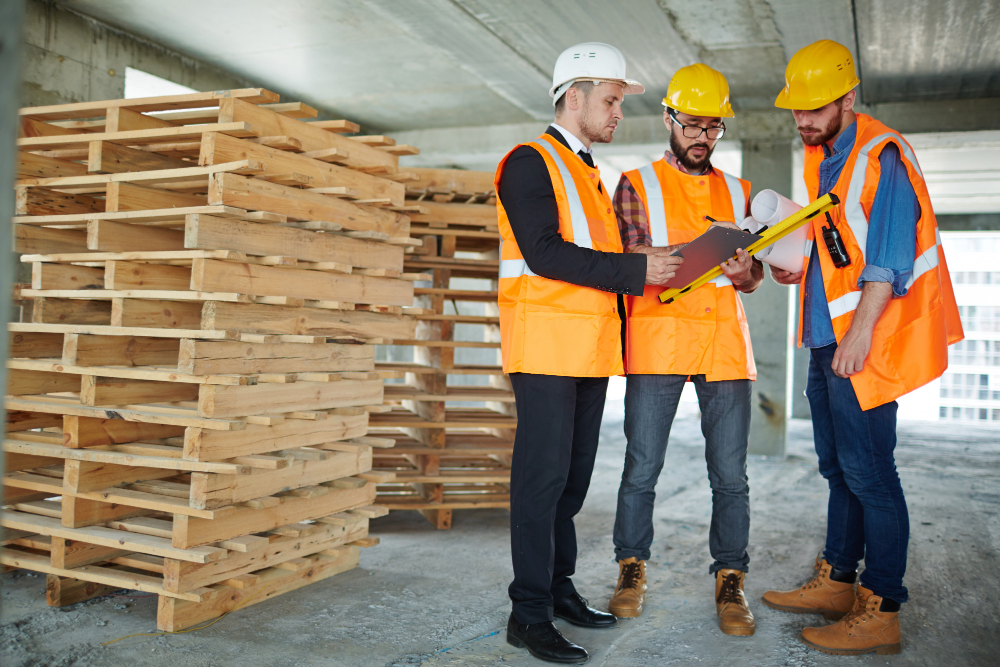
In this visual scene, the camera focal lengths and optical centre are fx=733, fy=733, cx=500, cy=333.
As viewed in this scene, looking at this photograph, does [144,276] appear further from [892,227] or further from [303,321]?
[892,227]

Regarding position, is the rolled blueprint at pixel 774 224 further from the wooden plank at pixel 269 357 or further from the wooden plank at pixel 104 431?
the wooden plank at pixel 104 431

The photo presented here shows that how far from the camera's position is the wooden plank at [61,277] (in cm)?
342

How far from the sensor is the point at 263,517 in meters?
3.39

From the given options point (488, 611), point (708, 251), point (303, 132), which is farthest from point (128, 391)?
point (708, 251)

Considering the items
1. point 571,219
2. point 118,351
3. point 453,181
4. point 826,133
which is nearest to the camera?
point 571,219

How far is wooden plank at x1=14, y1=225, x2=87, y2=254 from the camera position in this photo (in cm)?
355

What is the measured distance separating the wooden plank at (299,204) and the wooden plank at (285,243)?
8cm

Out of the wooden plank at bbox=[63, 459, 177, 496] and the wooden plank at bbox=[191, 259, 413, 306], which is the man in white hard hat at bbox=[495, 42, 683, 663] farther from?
the wooden plank at bbox=[63, 459, 177, 496]

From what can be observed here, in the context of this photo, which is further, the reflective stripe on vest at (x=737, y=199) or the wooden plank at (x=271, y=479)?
the reflective stripe on vest at (x=737, y=199)

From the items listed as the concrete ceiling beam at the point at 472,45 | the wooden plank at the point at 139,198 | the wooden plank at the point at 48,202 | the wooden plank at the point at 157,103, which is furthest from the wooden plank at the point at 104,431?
the concrete ceiling beam at the point at 472,45

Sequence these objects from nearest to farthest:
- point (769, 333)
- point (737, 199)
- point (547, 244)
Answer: point (547, 244)
point (737, 199)
point (769, 333)

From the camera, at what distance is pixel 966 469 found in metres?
7.99

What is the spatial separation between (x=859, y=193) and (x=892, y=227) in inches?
7.5

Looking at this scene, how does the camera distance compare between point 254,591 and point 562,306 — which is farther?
point 254,591
